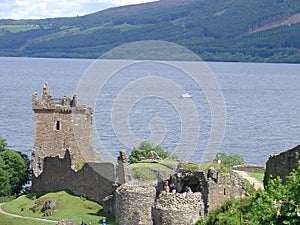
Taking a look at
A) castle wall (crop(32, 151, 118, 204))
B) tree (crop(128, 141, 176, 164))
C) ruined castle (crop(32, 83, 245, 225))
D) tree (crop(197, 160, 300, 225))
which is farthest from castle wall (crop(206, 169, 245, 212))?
tree (crop(128, 141, 176, 164))

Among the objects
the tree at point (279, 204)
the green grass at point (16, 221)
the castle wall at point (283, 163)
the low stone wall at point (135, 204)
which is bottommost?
the green grass at point (16, 221)

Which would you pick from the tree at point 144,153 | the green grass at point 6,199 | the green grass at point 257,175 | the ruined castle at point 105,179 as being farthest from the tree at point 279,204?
the tree at point 144,153

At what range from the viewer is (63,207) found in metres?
47.2

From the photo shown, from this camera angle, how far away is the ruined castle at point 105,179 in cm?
3525

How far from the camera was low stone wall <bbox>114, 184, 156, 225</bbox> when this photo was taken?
3934 cm

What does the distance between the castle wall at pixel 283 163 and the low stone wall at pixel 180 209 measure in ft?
14.8

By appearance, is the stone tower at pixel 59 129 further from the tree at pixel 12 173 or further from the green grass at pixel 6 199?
the tree at pixel 12 173

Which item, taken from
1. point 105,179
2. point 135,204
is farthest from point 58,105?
point 135,204

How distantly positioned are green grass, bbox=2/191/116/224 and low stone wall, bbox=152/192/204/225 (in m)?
6.84

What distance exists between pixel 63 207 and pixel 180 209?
13.7 m

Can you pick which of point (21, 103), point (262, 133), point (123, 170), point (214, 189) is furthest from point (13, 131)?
point (214, 189)

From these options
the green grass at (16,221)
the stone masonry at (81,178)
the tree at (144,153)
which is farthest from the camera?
the tree at (144,153)

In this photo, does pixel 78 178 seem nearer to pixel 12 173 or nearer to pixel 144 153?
pixel 12 173

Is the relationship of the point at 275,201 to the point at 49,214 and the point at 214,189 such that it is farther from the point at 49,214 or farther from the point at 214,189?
the point at 49,214
